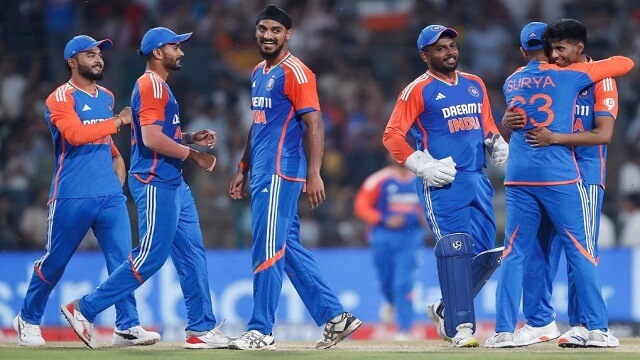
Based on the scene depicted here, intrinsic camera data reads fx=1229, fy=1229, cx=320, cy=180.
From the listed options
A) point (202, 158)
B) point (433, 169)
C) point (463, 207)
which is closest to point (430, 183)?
point (433, 169)

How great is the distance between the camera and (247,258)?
14.2 m

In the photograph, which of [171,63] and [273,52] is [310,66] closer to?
[171,63]

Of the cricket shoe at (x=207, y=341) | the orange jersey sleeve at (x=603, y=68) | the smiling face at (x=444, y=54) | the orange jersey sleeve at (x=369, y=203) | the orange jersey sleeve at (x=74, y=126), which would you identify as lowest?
the cricket shoe at (x=207, y=341)

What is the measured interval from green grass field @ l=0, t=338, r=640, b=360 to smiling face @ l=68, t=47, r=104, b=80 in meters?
2.06

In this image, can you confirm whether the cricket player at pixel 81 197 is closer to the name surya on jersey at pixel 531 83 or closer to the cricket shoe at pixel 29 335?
the cricket shoe at pixel 29 335

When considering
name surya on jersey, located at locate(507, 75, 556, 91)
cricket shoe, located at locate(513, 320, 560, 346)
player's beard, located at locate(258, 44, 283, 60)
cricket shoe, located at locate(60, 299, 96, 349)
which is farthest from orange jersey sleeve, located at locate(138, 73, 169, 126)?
cricket shoe, located at locate(513, 320, 560, 346)

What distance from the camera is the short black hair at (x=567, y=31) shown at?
8469 millimetres

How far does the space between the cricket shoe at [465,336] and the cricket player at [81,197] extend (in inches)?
89.5

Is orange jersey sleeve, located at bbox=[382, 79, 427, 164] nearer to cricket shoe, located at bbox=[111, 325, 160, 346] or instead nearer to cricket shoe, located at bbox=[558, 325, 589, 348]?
cricket shoe, located at bbox=[558, 325, 589, 348]

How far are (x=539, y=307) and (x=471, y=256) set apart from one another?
2.04 feet

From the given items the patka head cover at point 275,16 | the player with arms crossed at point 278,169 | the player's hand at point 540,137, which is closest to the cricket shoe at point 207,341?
the player with arms crossed at point 278,169

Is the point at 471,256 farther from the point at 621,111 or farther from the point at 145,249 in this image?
the point at 621,111

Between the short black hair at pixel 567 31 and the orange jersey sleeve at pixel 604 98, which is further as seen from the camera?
the orange jersey sleeve at pixel 604 98

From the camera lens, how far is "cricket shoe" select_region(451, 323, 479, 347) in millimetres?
8671
